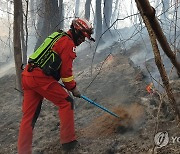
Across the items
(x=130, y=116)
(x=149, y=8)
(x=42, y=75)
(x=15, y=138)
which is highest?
(x=149, y=8)

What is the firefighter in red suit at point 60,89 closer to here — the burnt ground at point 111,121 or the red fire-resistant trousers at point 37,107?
the red fire-resistant trousers at point 37,107

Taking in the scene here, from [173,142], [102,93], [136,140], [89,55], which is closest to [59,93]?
[136,140]

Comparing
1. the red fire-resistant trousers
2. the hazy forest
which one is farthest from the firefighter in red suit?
the hazy forest

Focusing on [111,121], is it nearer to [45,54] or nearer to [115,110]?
[115,110]

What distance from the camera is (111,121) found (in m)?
4.94

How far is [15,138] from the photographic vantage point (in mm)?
5238

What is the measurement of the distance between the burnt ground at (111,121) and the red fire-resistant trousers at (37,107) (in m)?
0.31

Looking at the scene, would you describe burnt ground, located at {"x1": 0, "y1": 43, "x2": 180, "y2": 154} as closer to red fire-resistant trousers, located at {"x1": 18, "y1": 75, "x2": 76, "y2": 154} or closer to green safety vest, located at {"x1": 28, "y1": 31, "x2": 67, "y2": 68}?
red fire-resistant trousers, located at {"x1": 18, "y1": 75, "x2": 76, "y2": 154}

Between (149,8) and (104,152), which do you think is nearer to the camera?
(149,8)

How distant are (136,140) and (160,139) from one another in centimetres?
203

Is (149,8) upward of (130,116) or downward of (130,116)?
upward

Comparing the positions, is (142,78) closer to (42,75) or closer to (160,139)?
(42,75)

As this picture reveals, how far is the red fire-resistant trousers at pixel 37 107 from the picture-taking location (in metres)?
4.06

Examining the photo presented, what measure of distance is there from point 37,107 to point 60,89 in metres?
0.47
